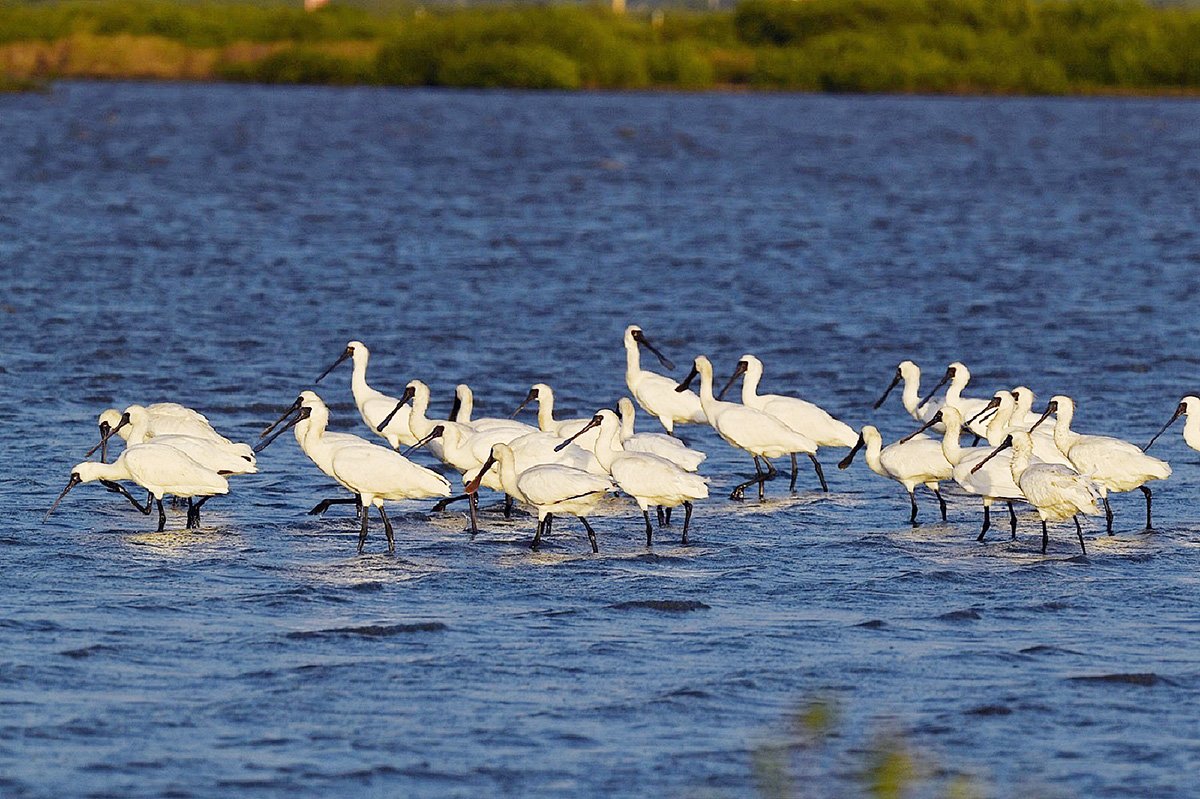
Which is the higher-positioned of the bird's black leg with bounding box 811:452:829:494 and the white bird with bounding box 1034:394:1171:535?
the white bird with bounding box 1034:394:1171:535

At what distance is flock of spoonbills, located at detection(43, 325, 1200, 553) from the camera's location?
12258mm

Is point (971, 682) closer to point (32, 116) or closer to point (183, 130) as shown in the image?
point (183, 130)

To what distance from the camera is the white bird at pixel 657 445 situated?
13586 mm

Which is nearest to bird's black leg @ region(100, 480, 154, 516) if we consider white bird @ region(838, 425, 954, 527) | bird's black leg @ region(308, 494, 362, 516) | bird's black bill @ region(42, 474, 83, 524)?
bird's black bill @ region(42, 474, 83, 524)

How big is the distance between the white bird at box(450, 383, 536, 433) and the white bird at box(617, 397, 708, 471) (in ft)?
1.95

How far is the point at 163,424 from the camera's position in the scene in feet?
44.2

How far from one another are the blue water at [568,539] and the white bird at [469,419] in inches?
29.3

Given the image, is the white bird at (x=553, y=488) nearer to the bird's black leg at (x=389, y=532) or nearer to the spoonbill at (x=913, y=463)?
the bird's black leg at (x=389, y=532)

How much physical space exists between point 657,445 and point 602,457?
3.45ft

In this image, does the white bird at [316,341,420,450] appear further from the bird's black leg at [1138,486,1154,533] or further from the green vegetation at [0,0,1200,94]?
the green vegetation at [0,0,1200,94]

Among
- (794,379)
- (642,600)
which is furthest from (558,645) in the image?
(794,379)

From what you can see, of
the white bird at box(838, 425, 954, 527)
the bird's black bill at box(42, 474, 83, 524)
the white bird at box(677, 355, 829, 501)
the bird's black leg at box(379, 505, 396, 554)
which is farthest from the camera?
the white bird at box(677, 355, 829, 501)

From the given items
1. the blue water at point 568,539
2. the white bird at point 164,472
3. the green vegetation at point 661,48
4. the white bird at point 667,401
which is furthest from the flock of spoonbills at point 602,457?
the green vegetation at point 661,48

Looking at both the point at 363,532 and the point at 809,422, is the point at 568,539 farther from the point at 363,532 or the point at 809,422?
the point at 809,422
